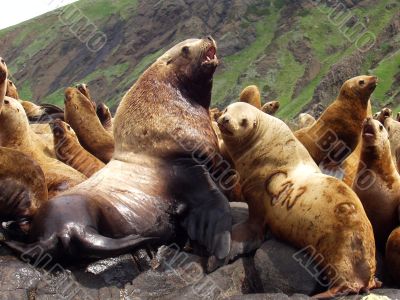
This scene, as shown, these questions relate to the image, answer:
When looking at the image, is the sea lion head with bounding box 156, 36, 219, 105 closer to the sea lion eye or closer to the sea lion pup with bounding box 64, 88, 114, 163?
the sea lion eye

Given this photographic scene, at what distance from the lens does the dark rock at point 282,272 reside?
15.1ft

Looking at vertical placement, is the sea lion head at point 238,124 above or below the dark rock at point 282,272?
above

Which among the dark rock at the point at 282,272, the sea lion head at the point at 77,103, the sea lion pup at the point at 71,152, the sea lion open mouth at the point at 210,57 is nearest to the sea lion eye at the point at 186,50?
the sea lion open mouth at the point at 210,57

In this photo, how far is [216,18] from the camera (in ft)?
282

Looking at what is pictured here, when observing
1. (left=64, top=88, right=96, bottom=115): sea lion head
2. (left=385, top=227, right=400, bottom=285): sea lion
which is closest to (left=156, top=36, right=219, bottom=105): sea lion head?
(left=385, top=227, right=400, bottom=285): sea lion

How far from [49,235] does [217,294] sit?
130 cm

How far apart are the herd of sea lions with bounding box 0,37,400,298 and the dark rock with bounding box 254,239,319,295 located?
0.12 metres

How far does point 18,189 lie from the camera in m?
5.29

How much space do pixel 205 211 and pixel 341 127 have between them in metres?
2.93

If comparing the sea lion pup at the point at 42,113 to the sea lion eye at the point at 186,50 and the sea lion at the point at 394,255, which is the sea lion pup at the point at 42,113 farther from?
the sea lion at the point at 394,255

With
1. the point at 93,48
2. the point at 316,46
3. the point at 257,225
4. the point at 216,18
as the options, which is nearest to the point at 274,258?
the point at 257,225

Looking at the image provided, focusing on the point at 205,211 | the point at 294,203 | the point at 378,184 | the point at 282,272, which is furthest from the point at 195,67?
the point at 282,272

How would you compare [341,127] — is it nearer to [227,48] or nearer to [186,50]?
[186,50]

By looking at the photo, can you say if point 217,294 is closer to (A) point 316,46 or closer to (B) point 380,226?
(B) point 380,226
